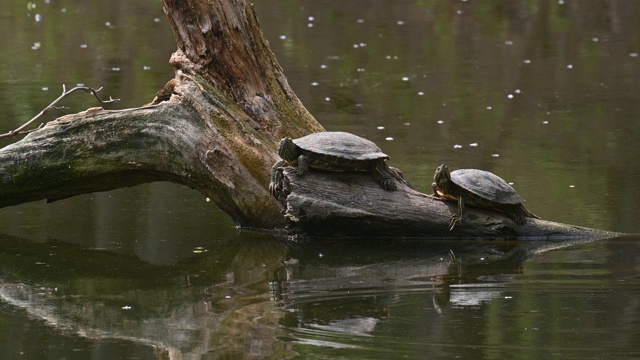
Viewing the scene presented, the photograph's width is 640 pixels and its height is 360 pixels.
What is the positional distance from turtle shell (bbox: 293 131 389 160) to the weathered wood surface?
21 cm

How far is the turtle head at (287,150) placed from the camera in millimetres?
7367

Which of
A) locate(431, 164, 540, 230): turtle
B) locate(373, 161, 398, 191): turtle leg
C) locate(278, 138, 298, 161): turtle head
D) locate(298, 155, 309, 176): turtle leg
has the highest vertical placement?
locate(278, 138, 298, 161): turtle head

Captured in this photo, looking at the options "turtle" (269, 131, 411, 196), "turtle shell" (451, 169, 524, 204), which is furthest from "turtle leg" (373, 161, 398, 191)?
"turtle shell" (451, 169, 524, 204)

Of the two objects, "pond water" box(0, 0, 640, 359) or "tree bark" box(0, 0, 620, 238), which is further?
"tree bark" box(0, 0, 620, 238)

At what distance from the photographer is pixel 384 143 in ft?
35.9

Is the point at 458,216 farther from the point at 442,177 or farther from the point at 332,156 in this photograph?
the point at 332,156

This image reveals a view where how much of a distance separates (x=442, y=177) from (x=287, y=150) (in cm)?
102

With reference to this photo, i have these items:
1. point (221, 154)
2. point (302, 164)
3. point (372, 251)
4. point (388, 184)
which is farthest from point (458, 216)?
point (221, 154)

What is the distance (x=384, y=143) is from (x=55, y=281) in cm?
489

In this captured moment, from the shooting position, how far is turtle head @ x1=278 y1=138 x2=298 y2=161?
7367mm

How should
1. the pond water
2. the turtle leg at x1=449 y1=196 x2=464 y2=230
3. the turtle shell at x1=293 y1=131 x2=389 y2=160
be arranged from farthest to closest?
the turtle leg at x1=449 y1=196 x2=464 y2=230
the turtle shell at x1=293 y1=131 x2=389 y2=160
the pond water

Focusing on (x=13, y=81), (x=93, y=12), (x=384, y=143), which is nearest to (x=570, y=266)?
(x=384, y=143)

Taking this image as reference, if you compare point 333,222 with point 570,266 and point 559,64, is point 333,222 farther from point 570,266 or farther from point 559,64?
point 559,64

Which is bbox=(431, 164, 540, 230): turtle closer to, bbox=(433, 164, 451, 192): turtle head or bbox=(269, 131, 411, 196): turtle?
bbox=(433, 164, 451, 192): turtle head
